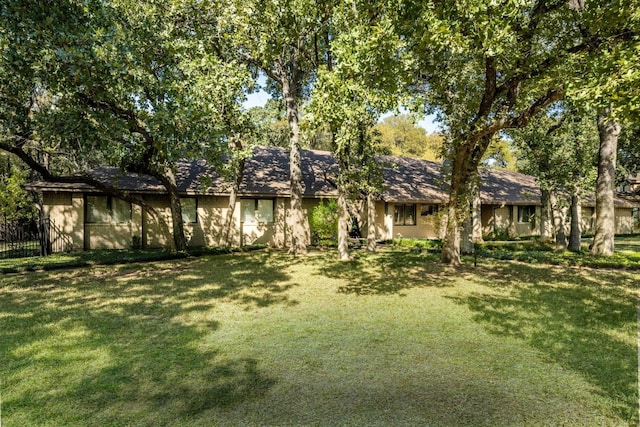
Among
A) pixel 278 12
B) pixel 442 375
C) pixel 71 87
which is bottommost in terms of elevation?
pixel 442 375

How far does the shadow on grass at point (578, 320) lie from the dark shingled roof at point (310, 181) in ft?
21.2

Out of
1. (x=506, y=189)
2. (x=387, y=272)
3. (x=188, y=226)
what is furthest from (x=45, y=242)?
(x=506, y=189)

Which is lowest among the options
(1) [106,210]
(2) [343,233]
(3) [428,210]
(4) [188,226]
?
(2) [343,233]

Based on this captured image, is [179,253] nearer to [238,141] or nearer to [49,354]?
[238,141]

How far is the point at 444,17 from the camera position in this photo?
25.2 ft

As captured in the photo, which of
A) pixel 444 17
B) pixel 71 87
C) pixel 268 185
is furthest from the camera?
pixel 268 185

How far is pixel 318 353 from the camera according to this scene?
17.8 feet

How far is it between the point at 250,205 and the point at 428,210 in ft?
39.0

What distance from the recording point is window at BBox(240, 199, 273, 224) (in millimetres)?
20375

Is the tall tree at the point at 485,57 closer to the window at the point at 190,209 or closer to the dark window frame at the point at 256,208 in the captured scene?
the dark window frame at the point at 256,208

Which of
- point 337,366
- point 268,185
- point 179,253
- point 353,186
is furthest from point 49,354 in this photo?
point 268,185

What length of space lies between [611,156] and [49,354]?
64.4 feet

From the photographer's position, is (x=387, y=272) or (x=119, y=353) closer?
(x=119, y=353)

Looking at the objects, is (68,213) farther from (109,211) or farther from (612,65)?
(612,65)
